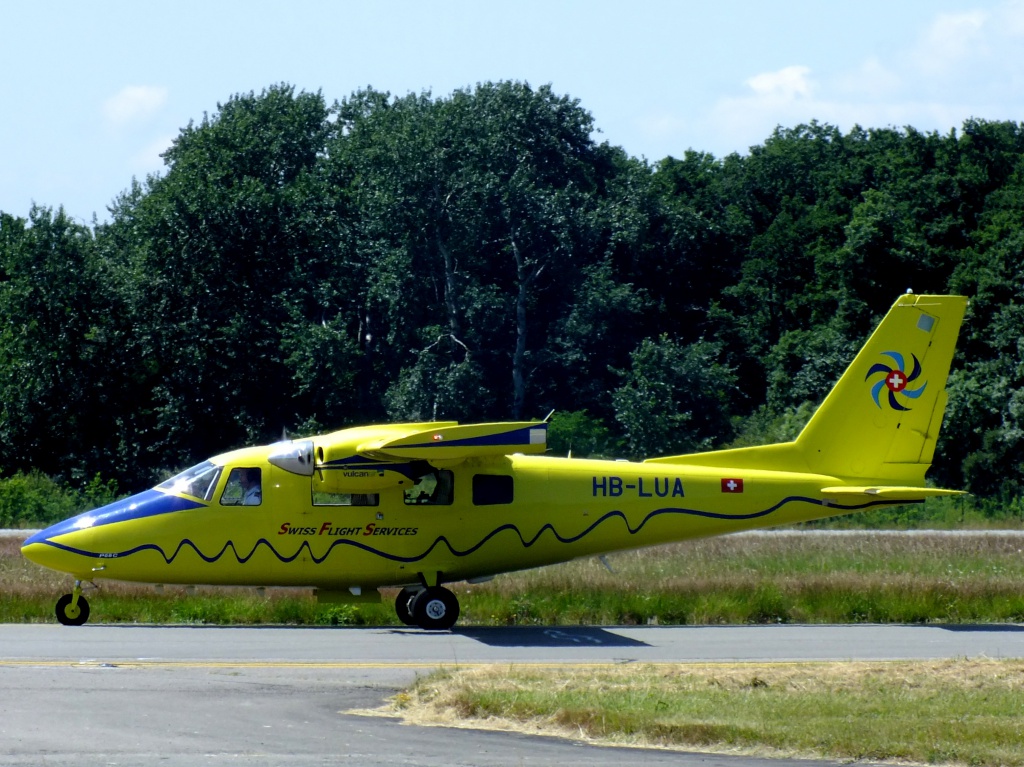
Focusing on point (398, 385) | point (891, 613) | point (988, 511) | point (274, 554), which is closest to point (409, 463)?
point (274, 554)

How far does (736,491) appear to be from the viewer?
1891 cm

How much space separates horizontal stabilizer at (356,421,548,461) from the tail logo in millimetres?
5305

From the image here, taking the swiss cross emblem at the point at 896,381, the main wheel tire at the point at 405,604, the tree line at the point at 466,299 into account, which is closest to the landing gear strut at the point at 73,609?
the main wheel tire at the point at 405,604

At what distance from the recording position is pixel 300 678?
46.1 feet

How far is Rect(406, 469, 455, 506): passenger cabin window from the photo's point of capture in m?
18.5

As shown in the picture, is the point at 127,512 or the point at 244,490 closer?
the point at 127,512

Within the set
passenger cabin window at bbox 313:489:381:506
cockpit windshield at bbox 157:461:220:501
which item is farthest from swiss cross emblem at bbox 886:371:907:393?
cockpit windshield at bbox 157:461:220:501

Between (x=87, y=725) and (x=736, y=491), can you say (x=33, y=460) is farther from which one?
(x=87, y=725)

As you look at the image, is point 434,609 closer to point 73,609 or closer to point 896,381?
point 73,609

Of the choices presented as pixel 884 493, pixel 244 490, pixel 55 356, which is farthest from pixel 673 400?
pixel 244 490

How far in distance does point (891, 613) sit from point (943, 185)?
3343 cm

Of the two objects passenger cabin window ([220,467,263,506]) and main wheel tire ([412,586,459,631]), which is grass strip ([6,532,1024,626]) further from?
passenger cabin window ([220,467,263,506])

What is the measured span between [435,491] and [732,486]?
4.15m

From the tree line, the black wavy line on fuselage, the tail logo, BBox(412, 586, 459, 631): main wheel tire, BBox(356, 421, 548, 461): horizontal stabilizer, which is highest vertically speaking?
the tree line
